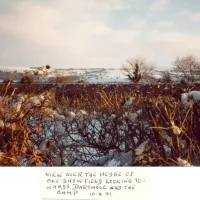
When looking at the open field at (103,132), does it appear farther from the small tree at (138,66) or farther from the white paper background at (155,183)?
the small tree at (138,66)

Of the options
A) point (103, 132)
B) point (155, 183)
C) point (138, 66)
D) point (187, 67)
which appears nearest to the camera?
point (155, 183)

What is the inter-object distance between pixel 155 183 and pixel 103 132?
577 mm

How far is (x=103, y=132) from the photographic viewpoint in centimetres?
250

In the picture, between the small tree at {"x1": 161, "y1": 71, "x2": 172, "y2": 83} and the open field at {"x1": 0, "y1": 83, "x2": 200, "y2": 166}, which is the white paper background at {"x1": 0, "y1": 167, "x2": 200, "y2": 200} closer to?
the open field at {"x1": 0, "y1": 83, "x2": 200, "y2": 166}

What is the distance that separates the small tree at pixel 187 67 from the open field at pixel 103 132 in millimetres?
262

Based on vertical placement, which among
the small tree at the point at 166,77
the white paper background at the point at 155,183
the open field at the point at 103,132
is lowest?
the white paper background at the point at 155,183

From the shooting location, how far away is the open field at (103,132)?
80.2 inches

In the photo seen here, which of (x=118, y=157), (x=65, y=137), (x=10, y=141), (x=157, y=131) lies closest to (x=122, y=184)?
(x=118, y=157)

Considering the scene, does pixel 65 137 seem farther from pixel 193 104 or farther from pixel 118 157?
pixel 193 104

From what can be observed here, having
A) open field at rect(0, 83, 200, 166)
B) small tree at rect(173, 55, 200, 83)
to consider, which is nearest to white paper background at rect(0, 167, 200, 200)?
open field at rect(0, 83, 200, 166)

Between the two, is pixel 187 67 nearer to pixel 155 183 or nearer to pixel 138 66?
pixel 138 66

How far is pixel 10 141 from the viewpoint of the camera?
2059 millimetres

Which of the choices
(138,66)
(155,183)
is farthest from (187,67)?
(155,183)

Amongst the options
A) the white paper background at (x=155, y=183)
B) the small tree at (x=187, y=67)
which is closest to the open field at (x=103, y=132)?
the white paper background at (x=155, y=183)
